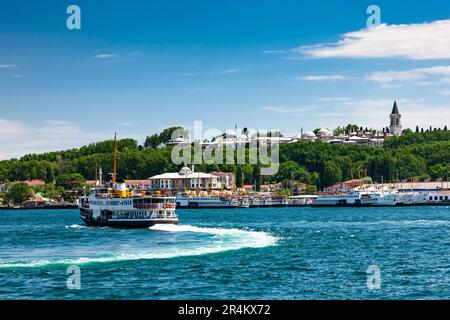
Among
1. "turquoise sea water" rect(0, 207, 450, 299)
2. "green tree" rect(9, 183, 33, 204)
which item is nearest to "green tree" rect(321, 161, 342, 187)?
"green tree" rect(9, 183, 33, 204)

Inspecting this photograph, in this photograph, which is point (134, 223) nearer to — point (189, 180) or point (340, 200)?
point (340, 200)

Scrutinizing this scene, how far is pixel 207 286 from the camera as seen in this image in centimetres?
2098

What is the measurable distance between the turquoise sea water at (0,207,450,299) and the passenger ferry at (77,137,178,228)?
6.02 m

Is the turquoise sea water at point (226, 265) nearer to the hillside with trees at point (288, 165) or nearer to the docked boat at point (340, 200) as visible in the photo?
the docked boat at point (340, 200)

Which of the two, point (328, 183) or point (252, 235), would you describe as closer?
point (252, 235)

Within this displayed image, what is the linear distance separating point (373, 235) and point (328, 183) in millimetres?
97751

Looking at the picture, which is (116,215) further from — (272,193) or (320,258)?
(272,193)

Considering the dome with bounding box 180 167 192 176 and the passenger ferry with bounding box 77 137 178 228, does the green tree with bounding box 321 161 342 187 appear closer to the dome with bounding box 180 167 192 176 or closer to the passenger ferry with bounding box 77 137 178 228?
the dome with bounding box 180 167 192 176

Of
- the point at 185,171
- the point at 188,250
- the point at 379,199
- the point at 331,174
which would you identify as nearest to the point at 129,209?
the point at 188,250

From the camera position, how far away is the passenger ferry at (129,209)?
157 ft

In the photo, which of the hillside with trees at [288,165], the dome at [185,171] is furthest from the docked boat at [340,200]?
the dome at [185,171]

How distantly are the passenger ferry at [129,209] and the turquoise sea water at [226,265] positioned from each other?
6023mm

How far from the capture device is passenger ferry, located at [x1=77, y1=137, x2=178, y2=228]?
48.0 metres
